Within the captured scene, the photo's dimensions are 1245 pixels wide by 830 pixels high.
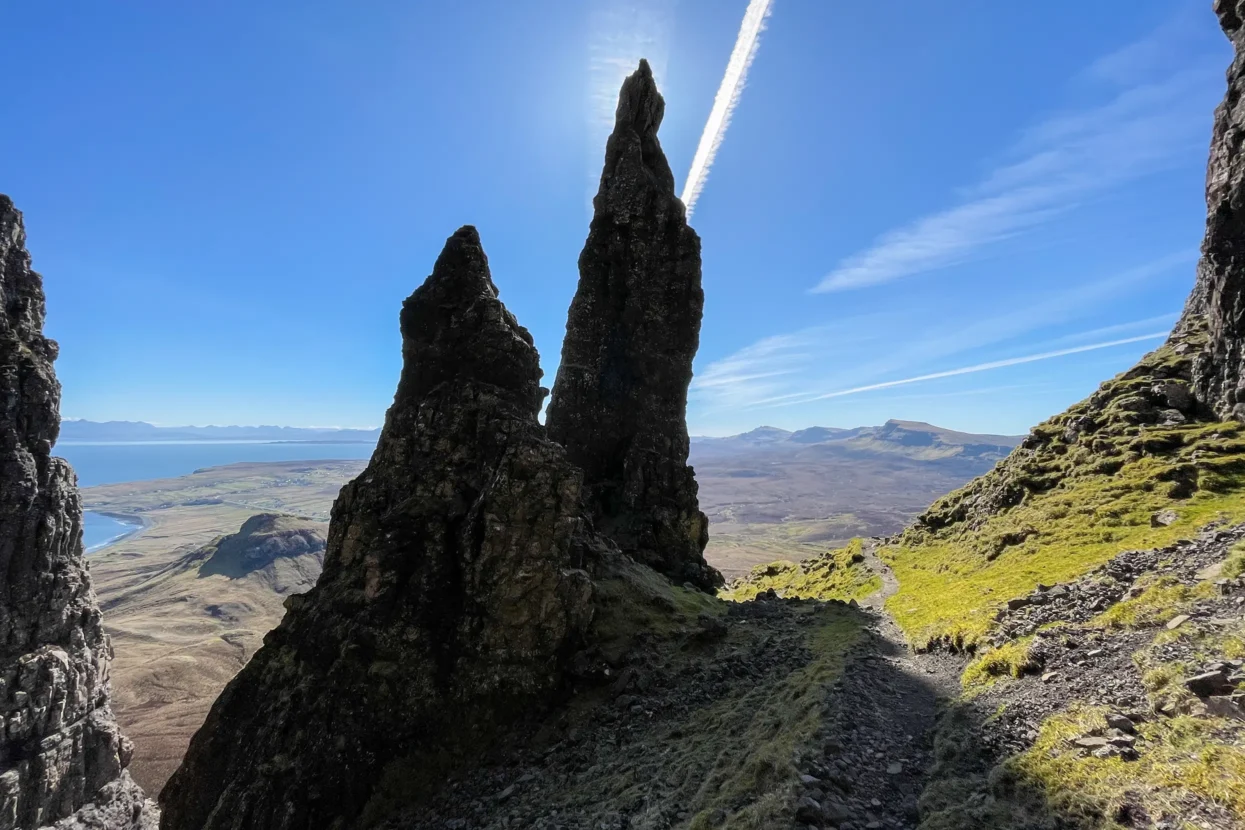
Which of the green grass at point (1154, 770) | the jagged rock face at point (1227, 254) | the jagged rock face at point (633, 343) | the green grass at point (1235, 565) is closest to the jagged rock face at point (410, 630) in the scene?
the green grass at point (1154, 770)

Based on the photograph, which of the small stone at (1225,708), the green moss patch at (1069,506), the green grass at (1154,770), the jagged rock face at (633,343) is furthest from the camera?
the jagged rock face at (633,343)

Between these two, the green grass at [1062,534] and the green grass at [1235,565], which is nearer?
the green grass at [1235,565]

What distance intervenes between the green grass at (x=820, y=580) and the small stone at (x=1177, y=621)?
118ft

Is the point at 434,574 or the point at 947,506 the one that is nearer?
the point at 434,574

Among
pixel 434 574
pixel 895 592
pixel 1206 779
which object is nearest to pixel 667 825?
pixel 1206 779

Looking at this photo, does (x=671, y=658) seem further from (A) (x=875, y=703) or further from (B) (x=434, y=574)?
(B) (x=434, y=574)

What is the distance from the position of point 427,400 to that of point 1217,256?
70.1m

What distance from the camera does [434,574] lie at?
24938mm

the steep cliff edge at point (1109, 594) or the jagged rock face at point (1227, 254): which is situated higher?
the jagged rock face at point (1227, 254)

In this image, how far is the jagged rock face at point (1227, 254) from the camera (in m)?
48.1

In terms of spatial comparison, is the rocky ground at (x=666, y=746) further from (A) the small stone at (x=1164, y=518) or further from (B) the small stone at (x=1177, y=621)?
(A) the small stone at (x=1164, y=518)

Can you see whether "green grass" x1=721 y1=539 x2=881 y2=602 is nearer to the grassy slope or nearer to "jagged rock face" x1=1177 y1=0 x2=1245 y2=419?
the grassy slope

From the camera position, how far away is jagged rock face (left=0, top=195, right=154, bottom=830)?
51.4m

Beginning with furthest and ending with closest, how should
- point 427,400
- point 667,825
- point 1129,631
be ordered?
point 427,400, point 1129,631, point 667,825
